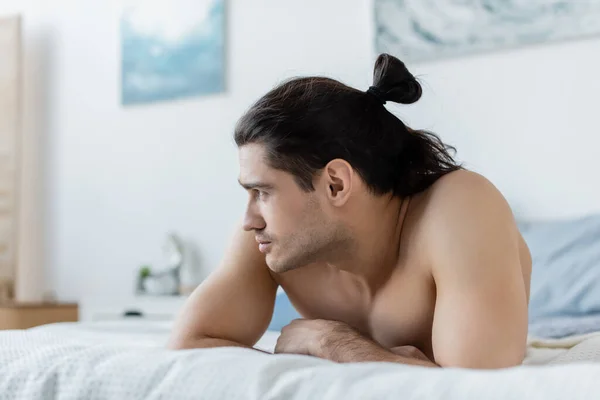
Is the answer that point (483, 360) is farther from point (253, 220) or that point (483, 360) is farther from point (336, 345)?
point (253, 220)

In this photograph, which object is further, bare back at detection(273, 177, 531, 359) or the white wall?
the white wall

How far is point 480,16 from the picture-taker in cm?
313

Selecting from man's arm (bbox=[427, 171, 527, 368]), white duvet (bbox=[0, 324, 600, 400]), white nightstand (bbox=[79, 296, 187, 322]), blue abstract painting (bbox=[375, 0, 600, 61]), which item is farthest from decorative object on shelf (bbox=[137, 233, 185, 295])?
white duvet (bbox=[0, 324, 600, 400])

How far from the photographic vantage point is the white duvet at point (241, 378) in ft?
2.52

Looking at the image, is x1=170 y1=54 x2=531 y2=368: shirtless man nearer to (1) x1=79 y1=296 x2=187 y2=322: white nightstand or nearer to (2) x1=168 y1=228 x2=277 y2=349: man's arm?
(2) x1=168 y1=228 x2=277 y2=349: man's arm

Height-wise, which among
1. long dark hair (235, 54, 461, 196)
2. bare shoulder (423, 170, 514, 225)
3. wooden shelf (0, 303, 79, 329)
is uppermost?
long dark hair (235, 54, 461, 196)

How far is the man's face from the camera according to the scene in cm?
136

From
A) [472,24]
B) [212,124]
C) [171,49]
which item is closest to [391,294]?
[472,24]

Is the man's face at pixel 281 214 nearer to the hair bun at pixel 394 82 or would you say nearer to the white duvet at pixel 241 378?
the hair bun at pixel 394 82

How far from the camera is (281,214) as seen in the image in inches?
53.5

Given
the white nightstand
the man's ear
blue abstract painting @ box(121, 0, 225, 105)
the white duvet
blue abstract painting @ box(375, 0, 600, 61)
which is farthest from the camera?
blue abstract painting @ box(121, 0, 225, 105)

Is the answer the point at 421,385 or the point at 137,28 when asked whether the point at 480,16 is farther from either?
the point at 421,385

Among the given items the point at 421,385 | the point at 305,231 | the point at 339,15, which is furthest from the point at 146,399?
the point at 339,15

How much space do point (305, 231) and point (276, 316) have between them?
1.28 metres
